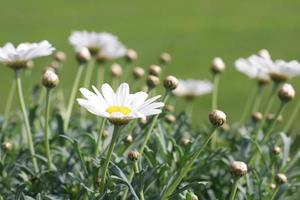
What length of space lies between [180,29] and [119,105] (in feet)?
27.6

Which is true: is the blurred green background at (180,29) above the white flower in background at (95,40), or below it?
below

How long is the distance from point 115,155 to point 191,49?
23.5ft

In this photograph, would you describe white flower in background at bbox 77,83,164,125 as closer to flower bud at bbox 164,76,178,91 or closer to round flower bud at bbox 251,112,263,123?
flower bud at bbox 164,76,178,91

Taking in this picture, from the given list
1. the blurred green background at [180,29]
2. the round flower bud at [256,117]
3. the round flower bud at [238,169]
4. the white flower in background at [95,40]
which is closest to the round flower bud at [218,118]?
the round flower bud at [238,169]

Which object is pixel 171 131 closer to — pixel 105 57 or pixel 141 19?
pixel 105 57

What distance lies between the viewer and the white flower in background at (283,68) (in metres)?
2.38

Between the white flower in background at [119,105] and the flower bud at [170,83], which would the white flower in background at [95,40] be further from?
the white flower in background at [119,105]

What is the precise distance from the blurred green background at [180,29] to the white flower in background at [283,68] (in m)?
3.98

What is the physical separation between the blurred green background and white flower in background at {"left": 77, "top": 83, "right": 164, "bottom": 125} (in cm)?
470

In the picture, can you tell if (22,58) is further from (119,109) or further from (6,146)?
(119,109)

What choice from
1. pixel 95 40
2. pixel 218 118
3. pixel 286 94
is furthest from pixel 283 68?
pixel 95 40

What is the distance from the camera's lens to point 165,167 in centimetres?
181

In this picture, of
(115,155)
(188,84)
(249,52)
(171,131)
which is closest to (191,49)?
(249,52)

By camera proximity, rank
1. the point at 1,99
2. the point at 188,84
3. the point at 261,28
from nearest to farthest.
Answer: the point at 188,84 < the point at 1,99 < the point at 261,28
